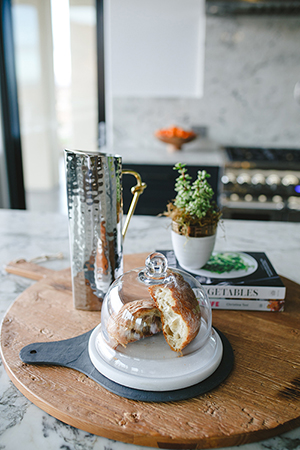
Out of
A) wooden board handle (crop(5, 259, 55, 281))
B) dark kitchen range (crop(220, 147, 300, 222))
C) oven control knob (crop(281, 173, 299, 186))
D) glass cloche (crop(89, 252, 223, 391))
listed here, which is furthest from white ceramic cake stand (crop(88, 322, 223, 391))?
oven control knob (crop(281, 173, 299, 186))

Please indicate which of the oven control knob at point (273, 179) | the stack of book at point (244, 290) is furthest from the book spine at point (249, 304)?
the oven control knob at point (273, 179)

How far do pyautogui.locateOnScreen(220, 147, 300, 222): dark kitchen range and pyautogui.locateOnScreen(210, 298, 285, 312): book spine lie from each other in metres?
1.74

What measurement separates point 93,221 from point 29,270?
1.13ft

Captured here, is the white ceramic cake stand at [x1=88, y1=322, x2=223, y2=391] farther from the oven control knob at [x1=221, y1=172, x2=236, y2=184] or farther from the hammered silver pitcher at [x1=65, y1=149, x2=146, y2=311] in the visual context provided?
the oven control knob at [x1=221, y1=172, x2=236, y2=184]

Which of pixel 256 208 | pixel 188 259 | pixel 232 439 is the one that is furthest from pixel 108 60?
pixel 232 439

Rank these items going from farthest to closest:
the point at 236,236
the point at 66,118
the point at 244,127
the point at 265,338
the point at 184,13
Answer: the point at 66,118, the point at 244,127, the point at 184,13, the point at 236,236, the point at 265,338

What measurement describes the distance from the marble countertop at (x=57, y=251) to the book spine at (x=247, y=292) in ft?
0.46

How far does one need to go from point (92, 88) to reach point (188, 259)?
2.90 meters

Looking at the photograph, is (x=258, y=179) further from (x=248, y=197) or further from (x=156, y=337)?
(x=156, y=337)

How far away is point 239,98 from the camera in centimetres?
302

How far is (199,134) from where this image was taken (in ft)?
10.2

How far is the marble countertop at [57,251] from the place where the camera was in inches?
20.5

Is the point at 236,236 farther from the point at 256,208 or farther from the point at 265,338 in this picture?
the point at 256,208

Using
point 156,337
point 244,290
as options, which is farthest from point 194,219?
point 156,337
